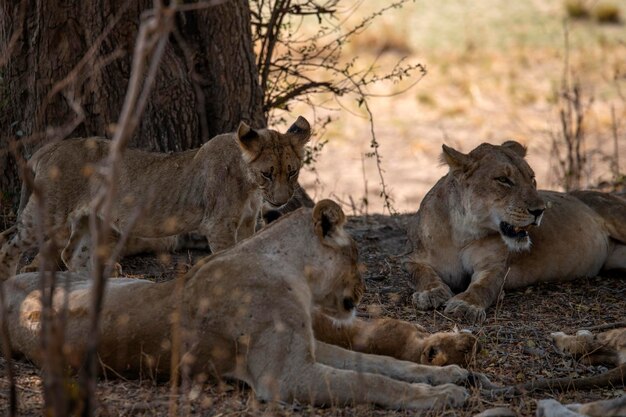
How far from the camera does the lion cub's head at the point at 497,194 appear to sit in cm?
638

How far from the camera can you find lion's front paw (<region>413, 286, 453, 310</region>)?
621cm

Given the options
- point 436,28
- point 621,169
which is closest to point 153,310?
point 621,169

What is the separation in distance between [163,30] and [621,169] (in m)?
9.36

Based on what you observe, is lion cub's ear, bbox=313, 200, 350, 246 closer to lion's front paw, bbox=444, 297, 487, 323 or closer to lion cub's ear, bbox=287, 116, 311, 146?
lion's front paw, bbox=444, 297, 487, 323

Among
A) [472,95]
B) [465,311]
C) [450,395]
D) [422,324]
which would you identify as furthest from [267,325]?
[472,95]

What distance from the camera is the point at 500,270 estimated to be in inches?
256

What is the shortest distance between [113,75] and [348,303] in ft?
9.58

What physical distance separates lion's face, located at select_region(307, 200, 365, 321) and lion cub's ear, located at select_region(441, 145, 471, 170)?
2072 millimetres

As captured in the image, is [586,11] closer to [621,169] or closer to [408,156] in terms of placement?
[408,156]

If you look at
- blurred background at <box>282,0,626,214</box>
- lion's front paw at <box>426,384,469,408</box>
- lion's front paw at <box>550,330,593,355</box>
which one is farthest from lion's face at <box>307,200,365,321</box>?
blurred background at <box>282,0,626,214</box>

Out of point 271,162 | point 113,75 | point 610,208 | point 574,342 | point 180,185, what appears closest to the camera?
point 574,342

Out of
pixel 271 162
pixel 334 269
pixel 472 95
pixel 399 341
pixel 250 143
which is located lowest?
pixel 399 341

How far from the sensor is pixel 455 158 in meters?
6.64

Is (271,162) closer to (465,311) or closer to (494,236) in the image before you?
(465,311)
